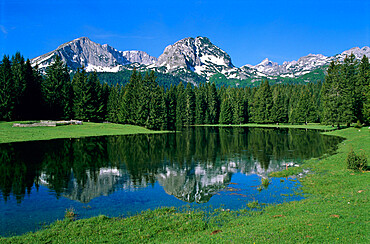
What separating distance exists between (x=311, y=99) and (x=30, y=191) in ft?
438

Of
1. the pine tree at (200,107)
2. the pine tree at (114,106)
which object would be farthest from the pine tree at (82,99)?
the pine tree at (200,107)

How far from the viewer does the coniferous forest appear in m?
78.9

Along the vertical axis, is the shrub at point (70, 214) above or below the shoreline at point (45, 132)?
below

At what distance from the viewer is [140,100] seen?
3607 inches

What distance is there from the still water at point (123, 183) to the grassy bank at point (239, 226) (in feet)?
6.46

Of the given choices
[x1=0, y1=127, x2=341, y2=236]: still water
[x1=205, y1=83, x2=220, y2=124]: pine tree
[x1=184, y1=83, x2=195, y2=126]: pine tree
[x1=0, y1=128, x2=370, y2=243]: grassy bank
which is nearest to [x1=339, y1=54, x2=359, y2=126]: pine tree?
[x1=0, y1=127, x2=341, y2=236]: still water

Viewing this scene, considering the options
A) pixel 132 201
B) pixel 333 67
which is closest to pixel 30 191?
pixel 132 201

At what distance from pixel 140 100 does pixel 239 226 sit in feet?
268

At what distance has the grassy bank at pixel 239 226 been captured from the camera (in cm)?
1118

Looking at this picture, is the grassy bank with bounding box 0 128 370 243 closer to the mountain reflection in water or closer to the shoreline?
the mountain reflection in water

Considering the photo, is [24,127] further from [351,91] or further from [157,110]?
[351,91]

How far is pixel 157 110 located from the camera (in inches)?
3529

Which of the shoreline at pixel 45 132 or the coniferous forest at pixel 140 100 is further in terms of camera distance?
the coniferous forest at pixel 140 100

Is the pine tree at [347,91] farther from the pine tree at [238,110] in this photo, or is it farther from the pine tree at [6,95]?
the pine tree at [6,95]
